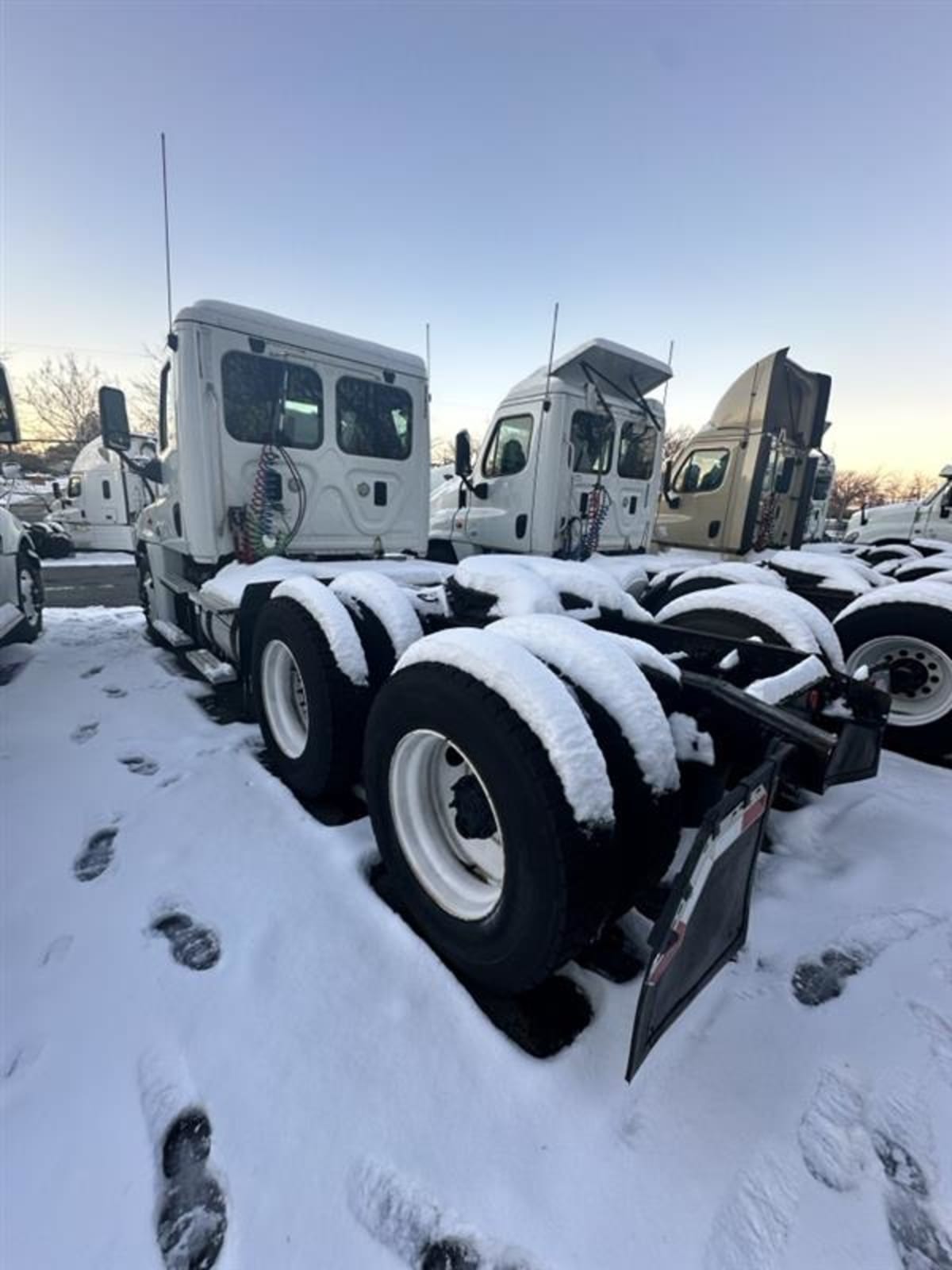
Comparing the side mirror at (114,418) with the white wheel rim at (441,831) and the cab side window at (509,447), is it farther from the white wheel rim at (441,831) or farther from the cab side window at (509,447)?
the white wheel rim at (441,831)

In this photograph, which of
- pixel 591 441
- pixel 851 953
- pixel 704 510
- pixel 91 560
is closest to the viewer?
pixel 851 953

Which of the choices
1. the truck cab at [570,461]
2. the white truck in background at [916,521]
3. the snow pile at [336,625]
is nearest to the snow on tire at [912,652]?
the truck cab at [570,461]

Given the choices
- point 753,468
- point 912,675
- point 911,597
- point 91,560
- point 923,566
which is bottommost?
point 91,560

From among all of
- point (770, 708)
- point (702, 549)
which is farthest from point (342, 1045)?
point (702, 549)

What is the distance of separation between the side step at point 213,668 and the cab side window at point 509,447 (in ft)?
11.7

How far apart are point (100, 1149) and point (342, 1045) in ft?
1.93

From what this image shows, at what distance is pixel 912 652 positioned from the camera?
3.57 m

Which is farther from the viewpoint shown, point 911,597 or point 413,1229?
point 911,597

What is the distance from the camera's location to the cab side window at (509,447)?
5.95 meters

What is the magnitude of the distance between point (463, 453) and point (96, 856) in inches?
185

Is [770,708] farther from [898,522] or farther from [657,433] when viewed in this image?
[898,522]

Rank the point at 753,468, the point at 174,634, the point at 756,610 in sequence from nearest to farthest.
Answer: the point at 756,610 < the point at 174,634 < the point at 753,468

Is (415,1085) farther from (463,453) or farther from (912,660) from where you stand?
(463,453)

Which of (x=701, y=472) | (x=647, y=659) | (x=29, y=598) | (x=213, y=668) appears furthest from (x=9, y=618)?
(x=701, y=472)
